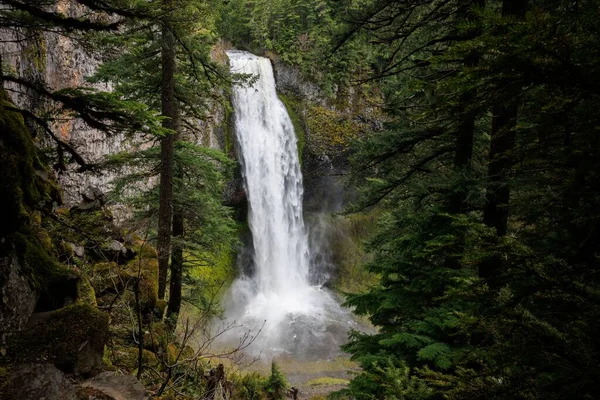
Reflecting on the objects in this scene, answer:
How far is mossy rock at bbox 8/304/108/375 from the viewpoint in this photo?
3115 mm

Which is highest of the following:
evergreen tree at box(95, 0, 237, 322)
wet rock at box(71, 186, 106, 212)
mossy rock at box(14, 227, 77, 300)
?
evergreen tree at box(95, 0, 237, 322)

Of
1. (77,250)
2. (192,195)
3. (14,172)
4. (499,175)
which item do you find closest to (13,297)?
(14,172)

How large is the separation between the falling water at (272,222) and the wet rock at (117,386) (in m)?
17.0

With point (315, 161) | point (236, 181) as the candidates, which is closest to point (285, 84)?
point (315, 161)

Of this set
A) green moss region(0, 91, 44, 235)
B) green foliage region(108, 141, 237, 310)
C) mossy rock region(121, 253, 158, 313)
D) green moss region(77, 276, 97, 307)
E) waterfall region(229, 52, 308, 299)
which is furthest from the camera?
waterfall region(229, 52, 308, 299)

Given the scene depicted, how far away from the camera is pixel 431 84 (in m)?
2.18

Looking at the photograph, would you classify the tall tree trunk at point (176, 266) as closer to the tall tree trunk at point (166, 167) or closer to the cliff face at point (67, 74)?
the tall tree trunk at point (166, 167)

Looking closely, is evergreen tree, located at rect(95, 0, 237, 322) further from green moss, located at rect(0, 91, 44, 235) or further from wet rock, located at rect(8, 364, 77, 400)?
wet rock, located at rect(8, 364, 77, 400)

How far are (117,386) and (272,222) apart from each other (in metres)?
20.6

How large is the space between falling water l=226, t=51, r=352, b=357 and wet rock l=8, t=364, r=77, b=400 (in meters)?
17.7

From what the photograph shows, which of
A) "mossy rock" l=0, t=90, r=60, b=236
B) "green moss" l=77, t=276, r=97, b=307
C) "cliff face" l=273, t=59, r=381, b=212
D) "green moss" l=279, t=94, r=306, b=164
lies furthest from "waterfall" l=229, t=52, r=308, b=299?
"mossy rock" l=0, t=90, r=60, b=236

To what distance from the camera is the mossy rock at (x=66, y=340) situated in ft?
10.2

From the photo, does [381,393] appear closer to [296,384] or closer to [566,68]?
[566,68]

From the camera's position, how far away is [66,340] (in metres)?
3.34
